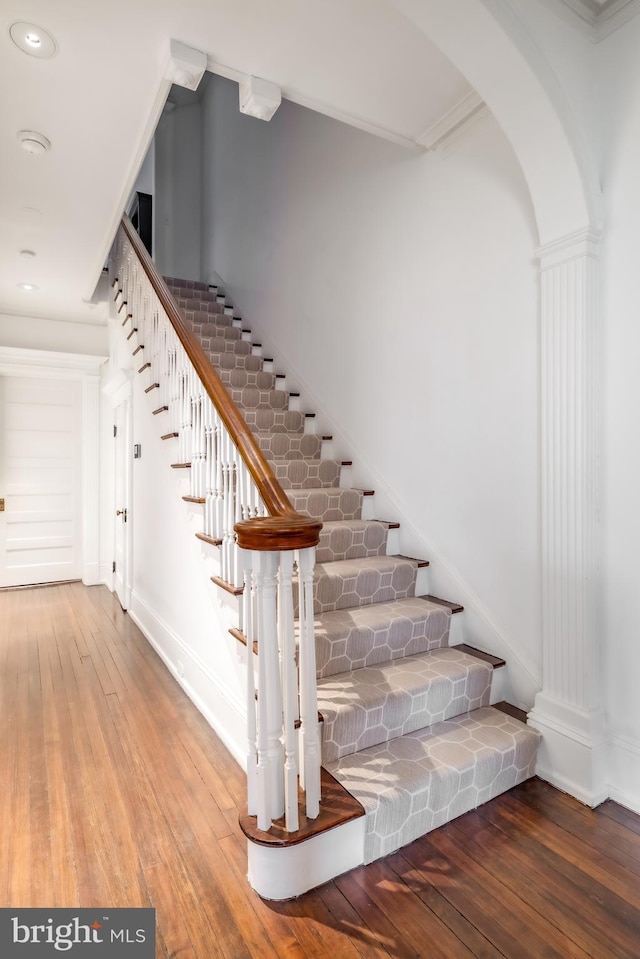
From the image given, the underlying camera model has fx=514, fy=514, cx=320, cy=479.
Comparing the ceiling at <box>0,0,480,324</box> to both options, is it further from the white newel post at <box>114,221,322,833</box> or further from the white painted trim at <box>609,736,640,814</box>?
the white painted trim at <box>609,736,640,814</box>

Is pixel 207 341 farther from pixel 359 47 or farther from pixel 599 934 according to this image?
pixel 599 934

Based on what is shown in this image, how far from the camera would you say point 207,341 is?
447 cm

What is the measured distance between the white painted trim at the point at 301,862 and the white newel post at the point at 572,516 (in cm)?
93

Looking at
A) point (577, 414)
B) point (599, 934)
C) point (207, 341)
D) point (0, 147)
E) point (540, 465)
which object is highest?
point (0, 147)

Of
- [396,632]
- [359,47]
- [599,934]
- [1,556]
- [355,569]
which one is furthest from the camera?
[1,556]

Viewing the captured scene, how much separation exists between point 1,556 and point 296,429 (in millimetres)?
3584

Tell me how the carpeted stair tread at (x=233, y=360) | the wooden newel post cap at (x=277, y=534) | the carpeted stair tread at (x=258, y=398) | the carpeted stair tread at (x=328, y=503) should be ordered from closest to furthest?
the wooden newel post cap at (x=277, y=534)
the carpeted stair tread at (x=328, y=503)
the carpeted stair tread at (x=258, y=398)
the carpeted stair tread at (x=233, y=360)

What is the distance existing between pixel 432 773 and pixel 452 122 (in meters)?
2.89

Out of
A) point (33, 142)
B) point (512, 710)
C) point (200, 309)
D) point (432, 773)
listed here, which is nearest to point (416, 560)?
point (512, 710)

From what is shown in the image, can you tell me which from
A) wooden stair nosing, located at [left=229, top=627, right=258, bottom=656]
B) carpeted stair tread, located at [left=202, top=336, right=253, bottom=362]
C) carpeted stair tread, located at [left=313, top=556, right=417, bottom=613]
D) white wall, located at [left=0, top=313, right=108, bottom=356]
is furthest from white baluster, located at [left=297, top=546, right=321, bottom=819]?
white wall, located at [left=0, top=313, right=108, bottom=356]

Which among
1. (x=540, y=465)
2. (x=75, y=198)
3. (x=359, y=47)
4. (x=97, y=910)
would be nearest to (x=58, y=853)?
(x=97, y=910)

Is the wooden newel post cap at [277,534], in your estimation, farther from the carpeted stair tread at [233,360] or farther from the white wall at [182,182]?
the white wall at [182,182]

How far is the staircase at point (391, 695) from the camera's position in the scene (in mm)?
1738

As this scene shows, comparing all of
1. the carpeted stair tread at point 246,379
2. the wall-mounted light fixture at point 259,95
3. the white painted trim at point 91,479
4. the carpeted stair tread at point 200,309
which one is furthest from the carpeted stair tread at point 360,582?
the white painted trim at point 91,479
